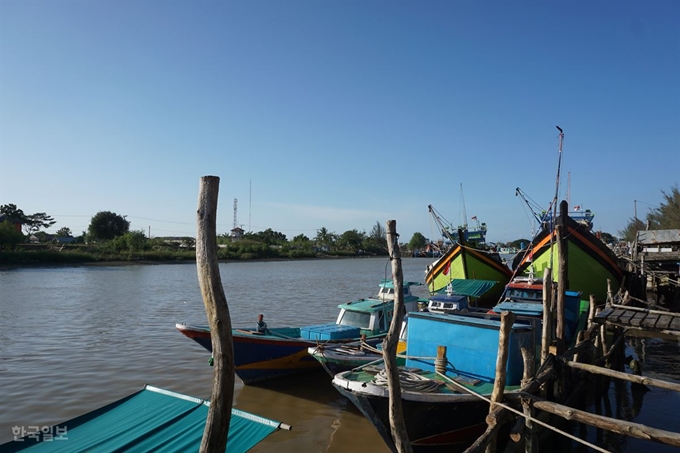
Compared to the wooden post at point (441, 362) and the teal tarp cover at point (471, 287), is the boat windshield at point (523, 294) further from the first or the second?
the wooden post at point (441, 362)

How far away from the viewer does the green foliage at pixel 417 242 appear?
5612 inches

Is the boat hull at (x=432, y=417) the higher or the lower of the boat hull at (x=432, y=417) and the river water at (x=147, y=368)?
the higher

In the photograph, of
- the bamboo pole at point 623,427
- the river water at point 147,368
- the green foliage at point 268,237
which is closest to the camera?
the bamboo pole at point 623,427

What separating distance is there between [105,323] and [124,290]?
1403 cm

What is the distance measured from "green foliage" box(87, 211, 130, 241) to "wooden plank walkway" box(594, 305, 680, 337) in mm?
90018

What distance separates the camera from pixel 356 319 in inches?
546

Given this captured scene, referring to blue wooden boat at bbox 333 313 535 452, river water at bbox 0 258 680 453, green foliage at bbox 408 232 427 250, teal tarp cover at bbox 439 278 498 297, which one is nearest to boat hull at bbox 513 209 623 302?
teal tarp cover at bbox 439 278 498 297

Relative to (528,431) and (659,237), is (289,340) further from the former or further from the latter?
(659,237)

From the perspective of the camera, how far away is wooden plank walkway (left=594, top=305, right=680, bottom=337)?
33.5ft

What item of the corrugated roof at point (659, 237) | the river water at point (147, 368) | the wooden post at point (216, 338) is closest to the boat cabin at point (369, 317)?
the river water at point (147, 368)

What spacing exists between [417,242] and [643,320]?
134 meters

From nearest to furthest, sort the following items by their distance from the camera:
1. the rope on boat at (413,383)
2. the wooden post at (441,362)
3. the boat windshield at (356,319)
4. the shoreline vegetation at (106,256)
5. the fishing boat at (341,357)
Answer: the rope on boat at (413,383) → the wooden post at (441,362) → the fishing boat at (341,357) → the boat windshield at (356,319) → the shoreline vegetation at (106,256)

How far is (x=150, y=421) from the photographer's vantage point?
21.0 ft

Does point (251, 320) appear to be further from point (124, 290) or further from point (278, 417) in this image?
point (124, 290)
